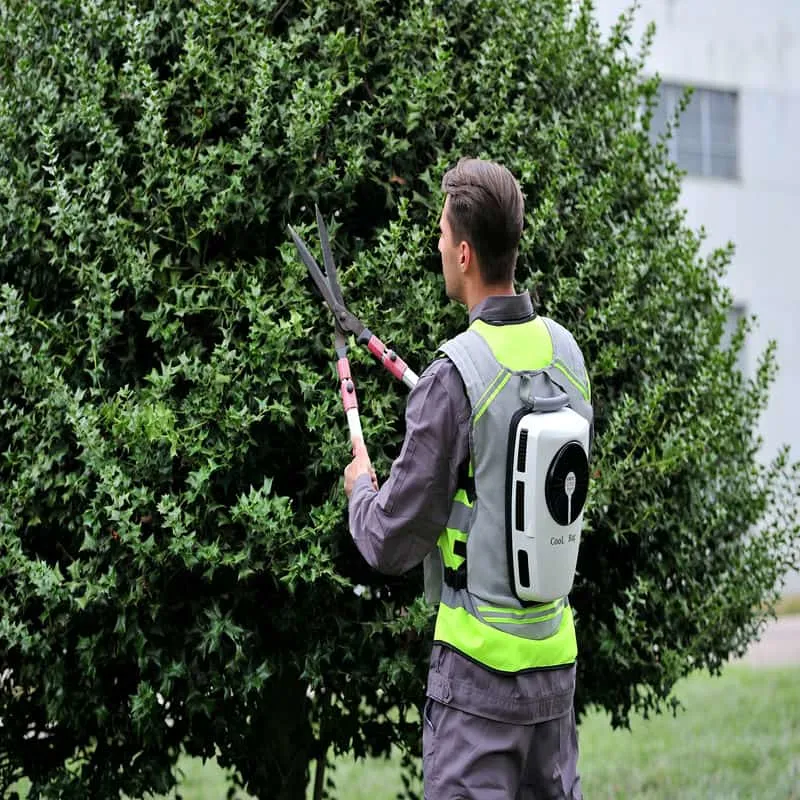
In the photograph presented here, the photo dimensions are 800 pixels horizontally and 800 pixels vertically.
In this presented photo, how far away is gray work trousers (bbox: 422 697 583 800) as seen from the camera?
9.15 feet

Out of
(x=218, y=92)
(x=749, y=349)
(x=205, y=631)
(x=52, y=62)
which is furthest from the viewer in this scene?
(x=749, y=349)

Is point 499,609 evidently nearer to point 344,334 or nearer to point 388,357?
point 388,357

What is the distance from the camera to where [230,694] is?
3.64 metres

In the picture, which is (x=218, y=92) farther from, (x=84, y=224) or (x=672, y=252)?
(x=672, y=252)

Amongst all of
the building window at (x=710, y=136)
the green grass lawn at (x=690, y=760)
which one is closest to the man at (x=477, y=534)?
the green grass lawn at (x=690, y=760)

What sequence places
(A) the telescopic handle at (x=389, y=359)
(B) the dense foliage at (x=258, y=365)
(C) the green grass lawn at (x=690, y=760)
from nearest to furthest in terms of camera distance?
(A) the telescopic handle at (x=389, y=359), (B) the dense foliage at (x=258, y=365), (C) the green grass lawn at (x=690, y=760)

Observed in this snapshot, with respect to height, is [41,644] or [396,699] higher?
[41,644]

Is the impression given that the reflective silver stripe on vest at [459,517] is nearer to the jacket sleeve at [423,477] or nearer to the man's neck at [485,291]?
the jacket sleeve at [423,477]

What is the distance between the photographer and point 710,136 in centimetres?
1556

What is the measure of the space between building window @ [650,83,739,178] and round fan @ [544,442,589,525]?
1302 centimetres

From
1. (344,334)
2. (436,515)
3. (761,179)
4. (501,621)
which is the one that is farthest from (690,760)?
(761,179)

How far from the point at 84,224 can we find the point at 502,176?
144 centimetres

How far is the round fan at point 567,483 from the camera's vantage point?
280cm

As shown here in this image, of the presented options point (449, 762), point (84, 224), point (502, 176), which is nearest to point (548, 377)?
point (502, 176)
